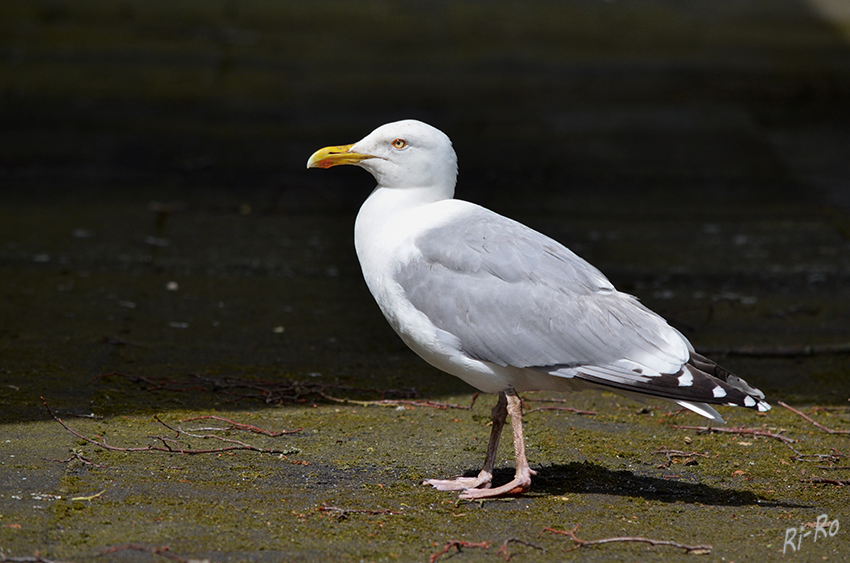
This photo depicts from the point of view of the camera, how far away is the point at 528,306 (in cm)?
360

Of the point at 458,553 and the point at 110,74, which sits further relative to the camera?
the point at 110,74

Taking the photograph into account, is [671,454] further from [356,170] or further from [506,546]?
[356,170]

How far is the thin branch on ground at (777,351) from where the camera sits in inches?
210

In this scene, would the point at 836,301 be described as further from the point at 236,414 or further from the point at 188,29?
the point at 188,29

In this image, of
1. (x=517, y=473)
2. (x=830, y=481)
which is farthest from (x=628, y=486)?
(x=830, y=481)

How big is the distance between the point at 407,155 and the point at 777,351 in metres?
2.63

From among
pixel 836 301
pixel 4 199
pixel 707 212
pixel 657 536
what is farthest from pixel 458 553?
pixel 4 199

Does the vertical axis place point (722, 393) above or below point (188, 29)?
below

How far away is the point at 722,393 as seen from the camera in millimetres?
3330

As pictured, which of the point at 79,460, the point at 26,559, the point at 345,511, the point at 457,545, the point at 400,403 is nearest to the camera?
the point at 26,559

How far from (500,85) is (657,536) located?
795 cm

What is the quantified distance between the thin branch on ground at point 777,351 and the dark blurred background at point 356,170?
0.07m

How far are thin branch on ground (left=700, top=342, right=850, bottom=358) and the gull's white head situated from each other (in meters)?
2.16

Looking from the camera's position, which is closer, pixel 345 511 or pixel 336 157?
pixel 345 511
